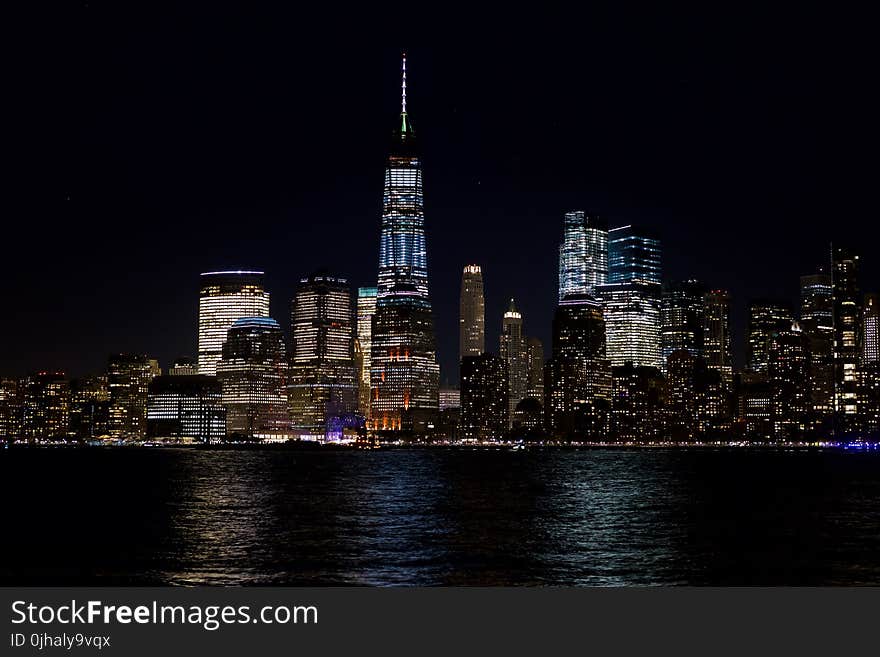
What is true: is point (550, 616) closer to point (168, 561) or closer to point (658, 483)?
point (168, 561)

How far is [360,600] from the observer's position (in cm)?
2870

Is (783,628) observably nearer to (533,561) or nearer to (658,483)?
(533,561)

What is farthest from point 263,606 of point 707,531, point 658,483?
point 658,483

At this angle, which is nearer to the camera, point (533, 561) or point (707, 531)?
point (533, 561)

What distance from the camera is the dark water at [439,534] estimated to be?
50.7 m

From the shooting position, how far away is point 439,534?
219ft

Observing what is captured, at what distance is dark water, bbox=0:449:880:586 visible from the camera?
166 ft

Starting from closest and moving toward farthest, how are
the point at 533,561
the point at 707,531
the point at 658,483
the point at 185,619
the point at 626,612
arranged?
the point at 185,619 < the point at 626,612 < the point at 533,561 < the point at 707,531 < the point at 658,483

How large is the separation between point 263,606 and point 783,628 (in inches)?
515

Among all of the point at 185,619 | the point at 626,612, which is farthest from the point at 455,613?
the point at 185,619

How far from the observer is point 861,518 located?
8419cm

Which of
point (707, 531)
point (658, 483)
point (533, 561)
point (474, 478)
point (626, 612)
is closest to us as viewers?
point (626, 612)

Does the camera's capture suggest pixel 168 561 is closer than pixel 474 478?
Yes

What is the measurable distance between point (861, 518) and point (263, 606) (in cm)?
6663
